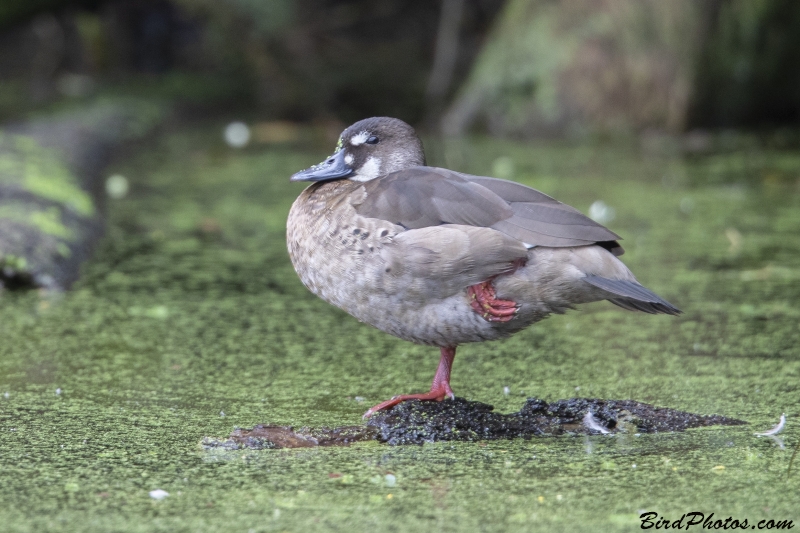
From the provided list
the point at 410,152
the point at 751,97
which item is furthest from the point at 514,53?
the point at 410,152

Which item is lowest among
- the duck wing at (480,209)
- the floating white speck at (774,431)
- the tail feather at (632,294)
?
the floating white speck at (774,431)

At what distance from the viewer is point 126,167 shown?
20.6ft

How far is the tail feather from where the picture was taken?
7.37 ft

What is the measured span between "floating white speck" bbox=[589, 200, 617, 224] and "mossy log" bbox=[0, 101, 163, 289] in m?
2.17

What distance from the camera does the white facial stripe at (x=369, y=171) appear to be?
274 centimetres

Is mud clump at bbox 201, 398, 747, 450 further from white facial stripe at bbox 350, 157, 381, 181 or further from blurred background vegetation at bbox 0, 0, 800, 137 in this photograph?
blurred background vegetation at bbox 0, 0, 800, 137

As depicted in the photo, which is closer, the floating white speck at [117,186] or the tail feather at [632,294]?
the tail feather at [632,294]

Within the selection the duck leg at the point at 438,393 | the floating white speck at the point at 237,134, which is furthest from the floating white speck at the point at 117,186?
the duck leg at the point at 438,393

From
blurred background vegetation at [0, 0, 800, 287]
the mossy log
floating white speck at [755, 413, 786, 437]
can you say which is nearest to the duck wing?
floating white speck at [755, 413, 786, 437]

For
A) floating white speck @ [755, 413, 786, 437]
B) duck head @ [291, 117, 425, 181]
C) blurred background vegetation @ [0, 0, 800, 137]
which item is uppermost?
blurred background vegetation @ [0, 0, 800, 137]

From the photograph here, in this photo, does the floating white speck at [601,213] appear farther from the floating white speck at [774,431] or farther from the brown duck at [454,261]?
the floating white speck at [774,431]

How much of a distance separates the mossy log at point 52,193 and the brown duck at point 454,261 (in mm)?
1516

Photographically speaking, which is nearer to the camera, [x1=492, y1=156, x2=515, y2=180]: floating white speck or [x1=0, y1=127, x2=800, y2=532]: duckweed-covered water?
[x1=0, y1=127, x2=800, y2=532]: duckweed-covered water

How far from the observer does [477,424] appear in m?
2.31
